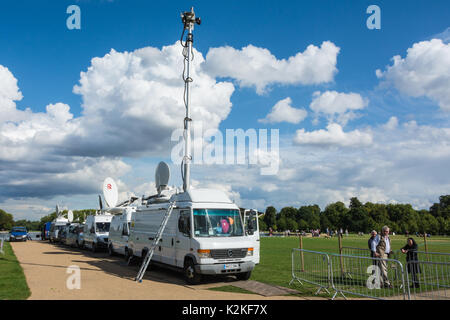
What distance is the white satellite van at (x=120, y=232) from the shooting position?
19.8 m

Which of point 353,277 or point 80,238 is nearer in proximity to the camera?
point 353,277

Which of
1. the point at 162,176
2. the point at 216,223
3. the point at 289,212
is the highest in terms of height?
the point at 289,212

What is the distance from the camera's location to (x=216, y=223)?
1205cm

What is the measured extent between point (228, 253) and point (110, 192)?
1741 centimetres

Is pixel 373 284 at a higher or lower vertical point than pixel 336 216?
lower

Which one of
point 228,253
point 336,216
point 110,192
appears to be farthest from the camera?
point 336,216

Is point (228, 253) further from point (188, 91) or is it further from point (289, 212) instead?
point (289, 212)

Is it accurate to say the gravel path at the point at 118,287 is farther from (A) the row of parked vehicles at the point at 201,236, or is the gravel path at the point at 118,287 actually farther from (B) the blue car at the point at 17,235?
(B) the blue car at the point at 17,235

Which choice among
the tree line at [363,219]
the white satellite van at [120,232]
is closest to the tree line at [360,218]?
the tree line at [363,219]

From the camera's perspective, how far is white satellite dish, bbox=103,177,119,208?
85.5 ft

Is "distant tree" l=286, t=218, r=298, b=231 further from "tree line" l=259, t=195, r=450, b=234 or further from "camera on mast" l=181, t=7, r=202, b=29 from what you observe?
"camera on mast" l=181, t=7, r=202, b=29
